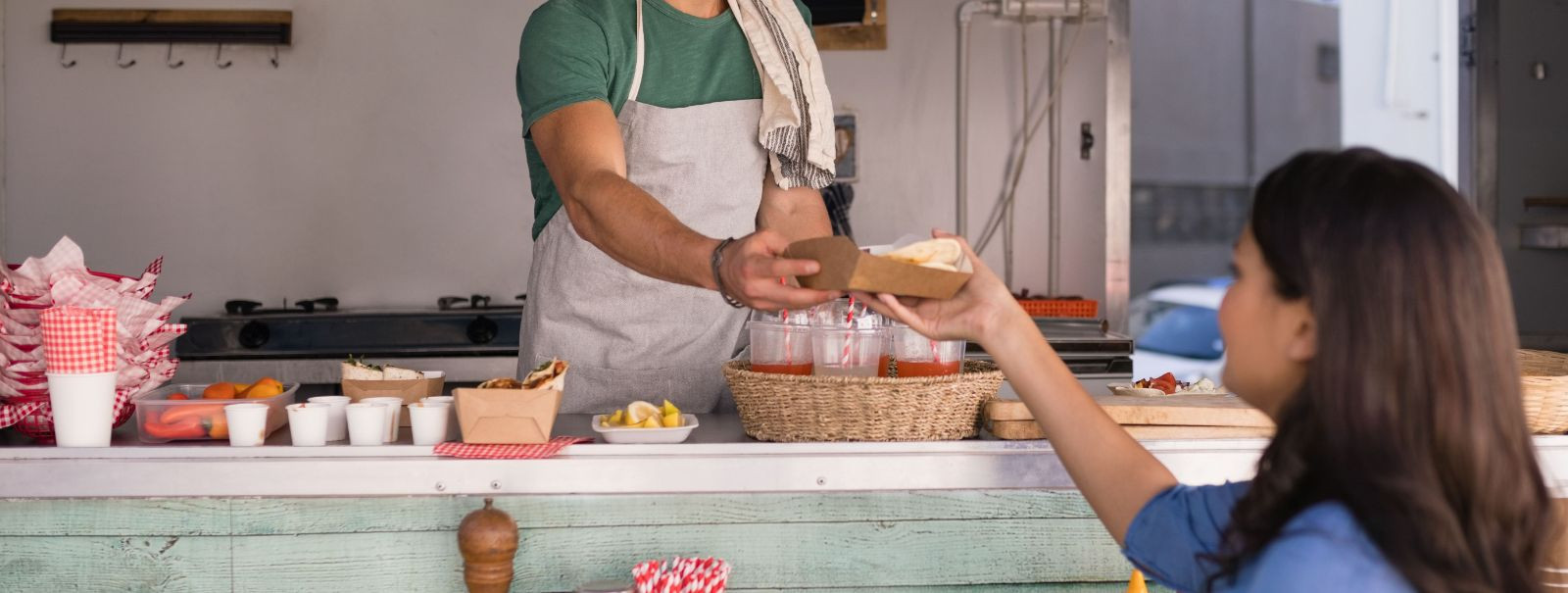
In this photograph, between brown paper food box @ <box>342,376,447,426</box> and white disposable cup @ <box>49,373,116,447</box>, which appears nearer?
white disposable cup @ <box>49,373,116,447</box>

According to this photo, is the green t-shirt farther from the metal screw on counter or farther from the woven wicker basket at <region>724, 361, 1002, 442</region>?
the metal screw on counter

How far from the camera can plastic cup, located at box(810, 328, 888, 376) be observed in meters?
1.83

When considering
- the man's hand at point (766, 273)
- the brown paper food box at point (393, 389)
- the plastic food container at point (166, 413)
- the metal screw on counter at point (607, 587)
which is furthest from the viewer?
the brown paper food box at point (393, 389)

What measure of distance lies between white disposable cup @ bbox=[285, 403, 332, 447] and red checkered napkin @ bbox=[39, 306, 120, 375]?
10.6 inches

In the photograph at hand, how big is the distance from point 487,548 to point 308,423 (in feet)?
1.05

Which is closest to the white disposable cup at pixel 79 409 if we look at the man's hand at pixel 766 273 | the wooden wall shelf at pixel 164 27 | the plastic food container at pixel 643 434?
the plastic food container at pixel 643 434

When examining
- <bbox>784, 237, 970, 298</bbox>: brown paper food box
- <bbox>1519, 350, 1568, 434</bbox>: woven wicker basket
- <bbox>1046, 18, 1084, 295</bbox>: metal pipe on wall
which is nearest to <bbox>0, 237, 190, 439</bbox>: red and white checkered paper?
<bbox>784, 237, 970, 298</bbox>: brown paper food box

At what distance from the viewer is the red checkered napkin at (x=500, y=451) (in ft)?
5.54

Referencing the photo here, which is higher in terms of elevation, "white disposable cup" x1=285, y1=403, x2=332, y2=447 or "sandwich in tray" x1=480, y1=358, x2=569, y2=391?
"sandwich in tray" x1=480, y1=358, x2=569, y2=391

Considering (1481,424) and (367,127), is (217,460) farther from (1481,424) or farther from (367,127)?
(367,127)

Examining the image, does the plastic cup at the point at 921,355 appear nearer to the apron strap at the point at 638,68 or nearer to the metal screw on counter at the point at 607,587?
the metal screw on counter at the point at 607,587

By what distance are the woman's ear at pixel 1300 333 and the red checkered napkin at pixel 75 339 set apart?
1.49 m

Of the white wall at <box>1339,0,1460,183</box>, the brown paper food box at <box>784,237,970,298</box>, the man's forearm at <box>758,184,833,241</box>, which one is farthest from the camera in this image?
the white wall at <box>1339,0,1460,183</box>

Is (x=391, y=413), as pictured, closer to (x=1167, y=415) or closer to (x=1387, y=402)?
(x=1167, y=415)
